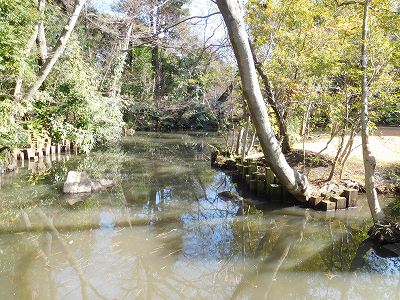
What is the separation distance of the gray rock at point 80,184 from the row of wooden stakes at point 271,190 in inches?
151

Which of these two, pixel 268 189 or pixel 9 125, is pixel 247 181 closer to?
pixel 268 189

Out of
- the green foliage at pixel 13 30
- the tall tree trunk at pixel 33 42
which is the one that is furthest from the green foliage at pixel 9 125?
the green foliage at pixel 13 30

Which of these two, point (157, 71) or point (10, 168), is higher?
point (157, 71)

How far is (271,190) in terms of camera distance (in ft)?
28.9

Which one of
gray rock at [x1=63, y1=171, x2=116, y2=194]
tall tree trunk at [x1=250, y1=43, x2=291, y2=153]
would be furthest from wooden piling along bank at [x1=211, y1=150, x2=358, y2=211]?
gray rock at [x1=63, y1=171, x2=116, y2=194]

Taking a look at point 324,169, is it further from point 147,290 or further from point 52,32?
point 52,32

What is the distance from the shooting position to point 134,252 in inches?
223

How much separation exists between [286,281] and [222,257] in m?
1.13

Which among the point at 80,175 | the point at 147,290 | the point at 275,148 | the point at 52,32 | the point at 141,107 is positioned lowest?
the point at 147,290

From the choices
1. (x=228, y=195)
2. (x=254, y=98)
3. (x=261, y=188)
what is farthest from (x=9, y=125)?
(x=261, y=188)

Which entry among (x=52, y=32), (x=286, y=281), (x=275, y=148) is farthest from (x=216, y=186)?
(x=52, y=32)

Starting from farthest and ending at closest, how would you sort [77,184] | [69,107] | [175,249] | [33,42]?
[69,107] → [33,42] → [77,184] → [175,249]

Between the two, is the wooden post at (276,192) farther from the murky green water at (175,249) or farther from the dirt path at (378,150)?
the dirt path at (378,150)

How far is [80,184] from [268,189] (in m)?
4.73
